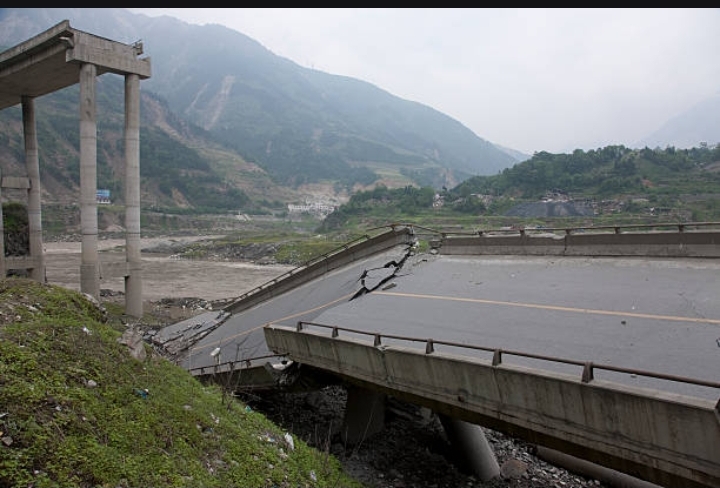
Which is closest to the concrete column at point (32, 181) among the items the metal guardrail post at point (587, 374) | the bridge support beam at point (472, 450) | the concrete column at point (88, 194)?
the concrete column at point (88, 194)

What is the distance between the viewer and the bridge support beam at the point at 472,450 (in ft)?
36.1

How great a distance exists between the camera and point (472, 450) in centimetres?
1107

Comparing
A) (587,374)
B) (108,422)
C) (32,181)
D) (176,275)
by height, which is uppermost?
(32,181)

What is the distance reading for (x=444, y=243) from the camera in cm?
1664

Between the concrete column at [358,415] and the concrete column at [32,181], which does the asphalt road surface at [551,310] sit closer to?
the concrete column at [358,415]

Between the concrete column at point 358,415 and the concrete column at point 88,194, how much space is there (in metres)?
17.1

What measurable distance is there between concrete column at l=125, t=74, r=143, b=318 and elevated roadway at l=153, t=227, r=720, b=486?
36.3 feet

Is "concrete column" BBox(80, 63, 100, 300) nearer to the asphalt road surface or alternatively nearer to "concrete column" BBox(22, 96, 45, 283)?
"concrete column" BBox(22, 96, 45, 283)

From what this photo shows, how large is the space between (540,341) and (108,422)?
6682mm

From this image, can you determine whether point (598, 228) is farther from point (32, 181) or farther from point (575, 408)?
point (32, 181)

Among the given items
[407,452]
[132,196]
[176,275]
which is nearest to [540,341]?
[407,452]

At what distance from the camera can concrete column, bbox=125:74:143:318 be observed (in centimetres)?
2559

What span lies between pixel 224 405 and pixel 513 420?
15.6ft

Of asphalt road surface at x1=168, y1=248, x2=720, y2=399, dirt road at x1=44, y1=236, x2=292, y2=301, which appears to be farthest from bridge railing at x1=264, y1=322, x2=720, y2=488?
dirt road at x1=44, y1=236, x2=292, y2=301
